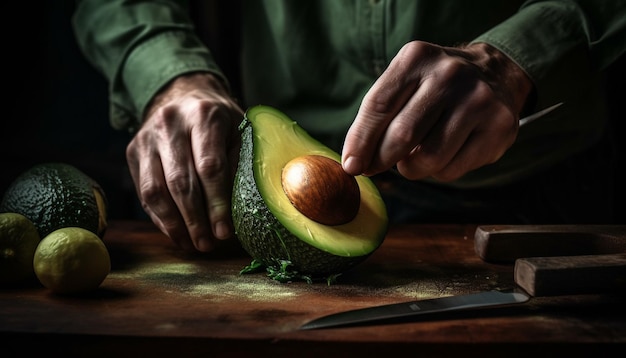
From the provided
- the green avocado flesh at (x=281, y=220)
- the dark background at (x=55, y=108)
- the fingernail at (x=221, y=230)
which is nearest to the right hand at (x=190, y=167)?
the fingernail at (x=221, y=230)

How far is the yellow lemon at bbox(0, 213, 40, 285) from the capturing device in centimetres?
110

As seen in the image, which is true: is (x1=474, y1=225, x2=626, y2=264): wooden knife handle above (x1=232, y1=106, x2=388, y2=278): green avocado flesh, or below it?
below

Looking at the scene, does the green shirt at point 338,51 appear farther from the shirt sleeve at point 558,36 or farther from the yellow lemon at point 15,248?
the yellow lemon at point 15,248

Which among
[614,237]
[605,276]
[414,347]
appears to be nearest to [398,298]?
[414,347]

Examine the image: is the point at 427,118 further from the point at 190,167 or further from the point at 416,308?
the point at 190,167

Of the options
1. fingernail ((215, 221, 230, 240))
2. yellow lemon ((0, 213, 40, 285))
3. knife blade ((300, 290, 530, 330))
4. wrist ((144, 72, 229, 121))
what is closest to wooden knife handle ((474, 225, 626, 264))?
knife blade ((300, 290, 530, 330))

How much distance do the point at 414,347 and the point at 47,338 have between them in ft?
1.54

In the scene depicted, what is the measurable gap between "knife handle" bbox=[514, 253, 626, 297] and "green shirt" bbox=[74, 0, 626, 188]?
0.50 meters

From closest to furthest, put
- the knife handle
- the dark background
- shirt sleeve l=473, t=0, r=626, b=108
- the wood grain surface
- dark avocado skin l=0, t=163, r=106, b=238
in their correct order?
the wood grain surface < the knife handle < dark avocado skin l=0, t=163, r=106, b=238 < shirt sleeve l=473, t=0, r=626, b=108 < the dark background

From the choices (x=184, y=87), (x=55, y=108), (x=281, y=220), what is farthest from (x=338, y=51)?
(x=55, y=108)

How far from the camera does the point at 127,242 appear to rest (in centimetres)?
146

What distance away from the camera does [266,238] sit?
1.12 meters

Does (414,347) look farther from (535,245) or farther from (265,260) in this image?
(535,245)

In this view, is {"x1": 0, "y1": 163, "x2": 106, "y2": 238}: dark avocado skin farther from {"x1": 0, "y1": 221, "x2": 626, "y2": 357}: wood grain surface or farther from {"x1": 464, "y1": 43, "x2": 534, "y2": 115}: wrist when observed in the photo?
{"x1": 464, "y1": 43, "x2": 534, "y2": 115}: wrist
